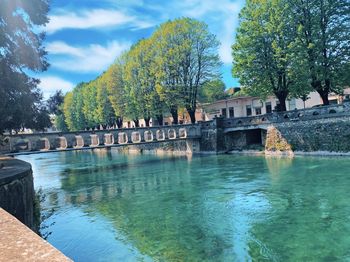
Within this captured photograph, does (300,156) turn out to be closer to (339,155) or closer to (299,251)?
(339,155)

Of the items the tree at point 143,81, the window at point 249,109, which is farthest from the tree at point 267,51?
the window at point 249,109

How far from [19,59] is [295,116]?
22003 mm

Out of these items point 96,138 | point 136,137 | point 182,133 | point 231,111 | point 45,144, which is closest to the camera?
point 45,144

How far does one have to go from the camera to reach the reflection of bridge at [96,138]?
25328 mm

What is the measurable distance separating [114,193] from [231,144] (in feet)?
65.1

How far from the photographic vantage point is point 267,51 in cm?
2900

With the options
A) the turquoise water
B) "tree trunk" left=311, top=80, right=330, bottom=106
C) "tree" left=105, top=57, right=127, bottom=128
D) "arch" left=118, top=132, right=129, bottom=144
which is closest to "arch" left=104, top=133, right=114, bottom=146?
"arch" left=118, top=132, right=129, bottom=144

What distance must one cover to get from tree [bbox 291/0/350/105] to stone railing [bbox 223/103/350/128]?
9.41 feet

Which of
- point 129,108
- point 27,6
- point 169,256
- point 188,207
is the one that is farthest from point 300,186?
point 129,108

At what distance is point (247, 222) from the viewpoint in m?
10.5

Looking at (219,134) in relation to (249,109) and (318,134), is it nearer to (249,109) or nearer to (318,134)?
(318,134)

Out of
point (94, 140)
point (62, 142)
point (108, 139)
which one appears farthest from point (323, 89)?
point (62, 142)

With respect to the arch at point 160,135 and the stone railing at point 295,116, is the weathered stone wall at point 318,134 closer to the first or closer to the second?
the stone railing at point 295,116

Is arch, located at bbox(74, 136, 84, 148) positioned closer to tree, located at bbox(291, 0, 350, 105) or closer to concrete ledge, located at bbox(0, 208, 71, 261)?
tree, located at bbox(291, 0, 350, 105)
